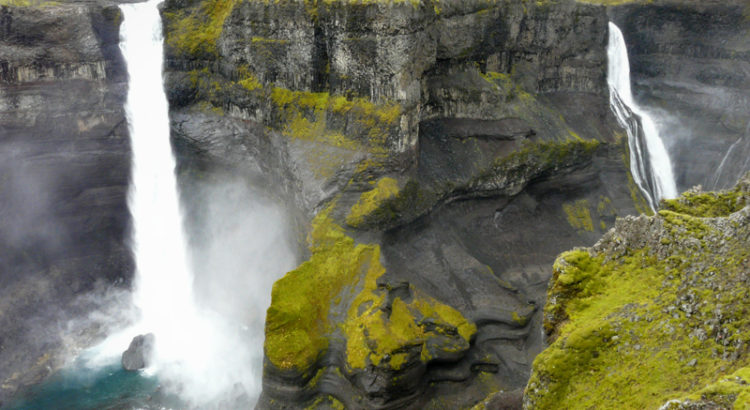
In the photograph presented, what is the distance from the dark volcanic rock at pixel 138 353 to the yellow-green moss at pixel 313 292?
406 inches

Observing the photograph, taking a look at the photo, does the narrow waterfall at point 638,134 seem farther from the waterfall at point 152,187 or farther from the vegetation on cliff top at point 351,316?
the waterfall at point 152,187

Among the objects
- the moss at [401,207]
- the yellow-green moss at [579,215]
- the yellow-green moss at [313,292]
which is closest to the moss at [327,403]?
the yellow-green moss at [313,292]

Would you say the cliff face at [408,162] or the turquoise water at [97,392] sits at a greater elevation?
the cliff face at [408,162]

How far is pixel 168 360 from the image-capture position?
27.5 m

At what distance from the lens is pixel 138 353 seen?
90.1ft

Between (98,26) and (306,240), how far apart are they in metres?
17.5

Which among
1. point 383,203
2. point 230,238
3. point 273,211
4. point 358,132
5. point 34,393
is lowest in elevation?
point 34,393

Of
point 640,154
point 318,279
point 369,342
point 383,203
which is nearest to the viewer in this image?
point 369,342

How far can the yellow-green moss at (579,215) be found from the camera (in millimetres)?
31172

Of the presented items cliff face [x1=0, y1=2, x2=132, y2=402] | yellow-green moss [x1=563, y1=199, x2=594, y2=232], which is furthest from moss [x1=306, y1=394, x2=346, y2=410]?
yellow-green moss [x1=563, y1=199, x2=594, y2=232]

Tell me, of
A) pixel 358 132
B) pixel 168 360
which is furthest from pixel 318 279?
pixel 168 360

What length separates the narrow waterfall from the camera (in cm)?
3566

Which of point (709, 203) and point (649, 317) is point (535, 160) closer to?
point (709, 203)

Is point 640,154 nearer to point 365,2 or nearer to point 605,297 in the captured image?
point 365,2
